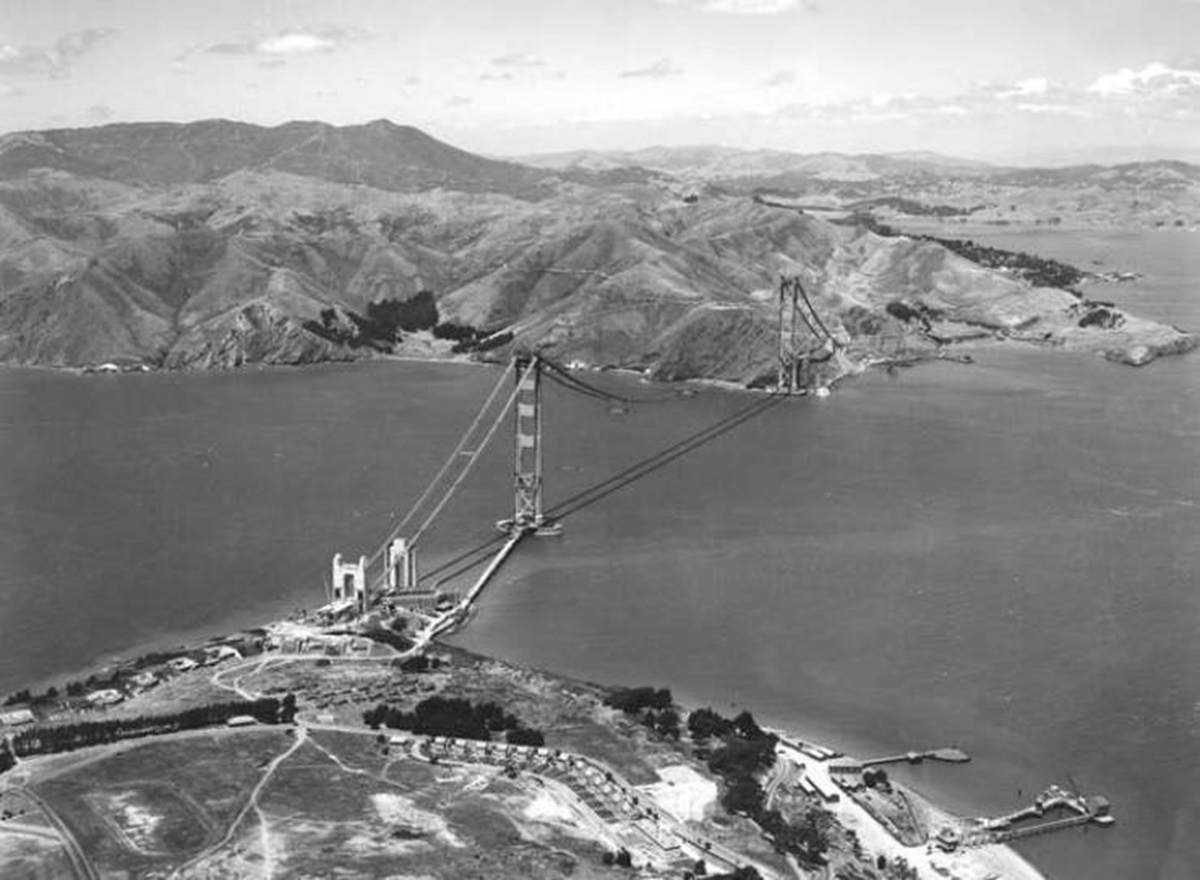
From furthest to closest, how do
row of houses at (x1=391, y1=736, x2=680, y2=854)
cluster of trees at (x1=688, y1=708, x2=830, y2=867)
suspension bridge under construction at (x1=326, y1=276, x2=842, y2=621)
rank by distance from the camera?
suspension bridge under construction at (x1=326, y1=276, x2=842, y2=621) < row of houses at (x1=391, y1=736, x2=680, y2=854) < cluster of trees at (x1=688, y1=708, x2=830, y2=867)

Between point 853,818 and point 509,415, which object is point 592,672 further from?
point 509,415

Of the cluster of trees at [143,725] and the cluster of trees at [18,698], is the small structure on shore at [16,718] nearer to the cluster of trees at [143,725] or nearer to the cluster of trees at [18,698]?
the cluster of trees at [143,725]

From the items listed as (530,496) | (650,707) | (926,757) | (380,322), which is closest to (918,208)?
(380,322)

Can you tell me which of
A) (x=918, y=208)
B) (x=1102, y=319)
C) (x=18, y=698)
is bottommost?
(x=18, y=698)

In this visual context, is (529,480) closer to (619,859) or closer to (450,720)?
(450,720)

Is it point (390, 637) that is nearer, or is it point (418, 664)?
point (418, 664)

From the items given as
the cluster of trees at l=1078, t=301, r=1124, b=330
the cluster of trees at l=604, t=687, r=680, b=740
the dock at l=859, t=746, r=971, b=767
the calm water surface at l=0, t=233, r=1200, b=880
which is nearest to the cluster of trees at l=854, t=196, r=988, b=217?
the cluster of trees at l=1078, t=301, r=1124, b=330

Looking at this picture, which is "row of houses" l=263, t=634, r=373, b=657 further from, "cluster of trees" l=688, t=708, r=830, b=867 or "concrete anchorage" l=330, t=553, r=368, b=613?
"cluster of trees" l=688, t=708, r=830, b=867
